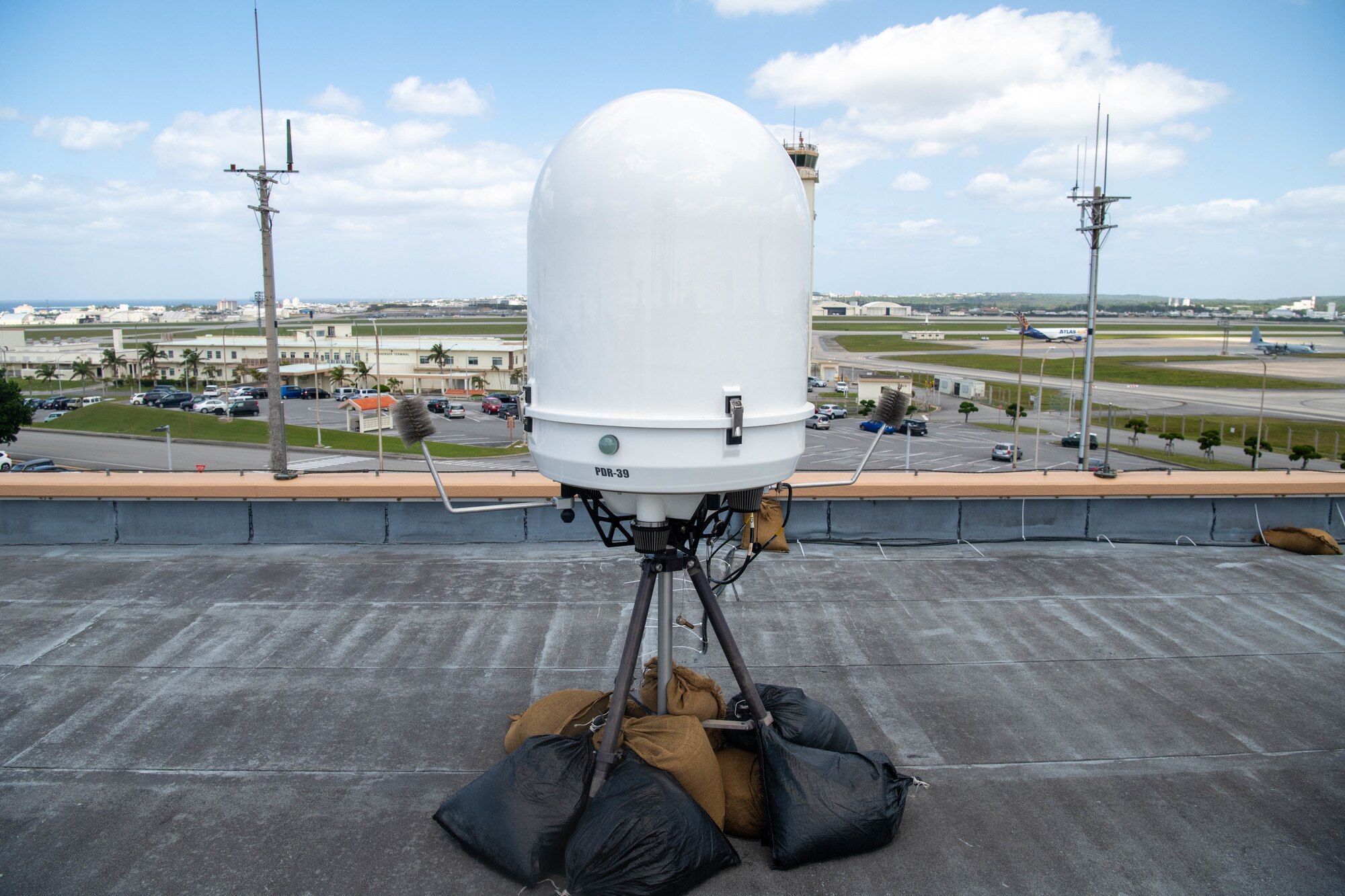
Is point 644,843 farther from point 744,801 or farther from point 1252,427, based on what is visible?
point 1252,427

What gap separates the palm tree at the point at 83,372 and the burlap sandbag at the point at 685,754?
100275mm

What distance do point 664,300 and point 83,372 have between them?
10224 centimetres

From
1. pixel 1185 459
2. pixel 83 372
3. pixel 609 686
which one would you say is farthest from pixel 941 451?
pixel 83 372

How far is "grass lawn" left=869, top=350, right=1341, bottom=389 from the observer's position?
7524 cm

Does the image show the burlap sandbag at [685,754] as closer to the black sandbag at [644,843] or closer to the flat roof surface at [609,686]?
the black sandbag at [644,843]

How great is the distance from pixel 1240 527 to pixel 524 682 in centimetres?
1047

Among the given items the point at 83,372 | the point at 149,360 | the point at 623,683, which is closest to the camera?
the point at 623,683

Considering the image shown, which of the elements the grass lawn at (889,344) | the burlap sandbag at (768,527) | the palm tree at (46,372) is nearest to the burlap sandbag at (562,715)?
the burlap sandbag at (768,527)

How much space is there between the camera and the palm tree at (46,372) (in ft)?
292

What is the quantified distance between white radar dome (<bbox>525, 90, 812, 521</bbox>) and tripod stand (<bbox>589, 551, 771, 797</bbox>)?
1.59 feet

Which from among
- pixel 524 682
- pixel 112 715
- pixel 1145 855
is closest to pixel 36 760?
pixel 112 715

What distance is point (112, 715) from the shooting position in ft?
22.6

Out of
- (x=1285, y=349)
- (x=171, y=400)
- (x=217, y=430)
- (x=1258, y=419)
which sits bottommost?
(x=217, y=430)

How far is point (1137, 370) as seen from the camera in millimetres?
86875
